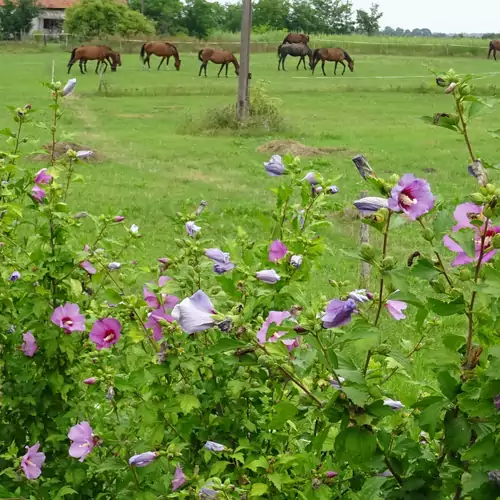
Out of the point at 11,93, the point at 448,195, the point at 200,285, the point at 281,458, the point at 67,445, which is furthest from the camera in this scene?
the point at 11,93

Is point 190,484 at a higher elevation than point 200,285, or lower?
lower

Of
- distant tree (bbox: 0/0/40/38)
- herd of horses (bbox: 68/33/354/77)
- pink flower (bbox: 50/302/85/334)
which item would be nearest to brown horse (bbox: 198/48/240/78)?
herd of horses (bbox: 68/33/354/77)

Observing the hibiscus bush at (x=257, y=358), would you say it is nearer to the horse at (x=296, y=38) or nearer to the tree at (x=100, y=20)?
the horse at (x=296, y=38)

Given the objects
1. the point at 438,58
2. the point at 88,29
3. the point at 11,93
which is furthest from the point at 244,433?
the point at 88,29

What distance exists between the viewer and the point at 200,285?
2068 mm

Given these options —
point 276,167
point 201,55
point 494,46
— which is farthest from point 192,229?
point 494,46

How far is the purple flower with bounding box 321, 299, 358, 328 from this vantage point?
57.5 inches

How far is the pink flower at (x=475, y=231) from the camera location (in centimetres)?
162

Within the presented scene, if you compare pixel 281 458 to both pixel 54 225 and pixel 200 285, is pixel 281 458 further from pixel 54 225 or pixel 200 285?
pixel 54 225

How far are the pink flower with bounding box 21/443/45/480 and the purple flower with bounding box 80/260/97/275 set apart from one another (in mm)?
557

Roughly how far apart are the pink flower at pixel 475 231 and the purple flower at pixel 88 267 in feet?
3.96

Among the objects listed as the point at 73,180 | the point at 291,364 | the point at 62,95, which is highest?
the point at 62,95

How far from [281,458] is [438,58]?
39.2 meters

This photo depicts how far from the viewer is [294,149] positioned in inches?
535
